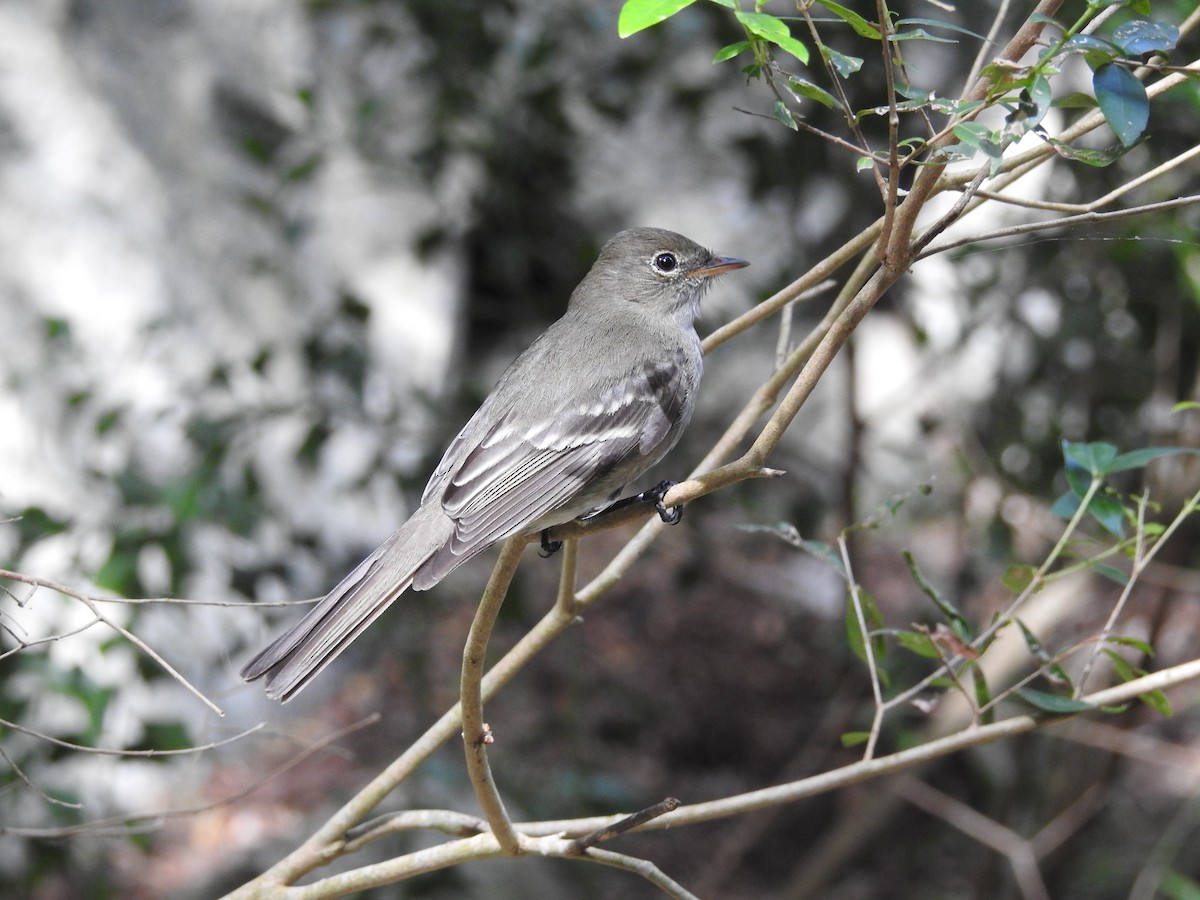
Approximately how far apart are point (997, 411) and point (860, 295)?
396cm

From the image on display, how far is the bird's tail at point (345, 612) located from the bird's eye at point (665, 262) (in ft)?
4.08

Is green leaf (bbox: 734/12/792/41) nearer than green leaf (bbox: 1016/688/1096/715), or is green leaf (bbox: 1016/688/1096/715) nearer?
green leaf (bbox: 734/12/792/41)

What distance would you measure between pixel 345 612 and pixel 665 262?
1702mm

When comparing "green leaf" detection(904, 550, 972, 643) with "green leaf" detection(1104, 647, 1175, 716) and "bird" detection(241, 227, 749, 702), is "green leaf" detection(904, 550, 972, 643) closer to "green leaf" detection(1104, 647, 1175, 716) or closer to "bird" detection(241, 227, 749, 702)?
"green leaf" detection(1104, 647, 1175, 716)

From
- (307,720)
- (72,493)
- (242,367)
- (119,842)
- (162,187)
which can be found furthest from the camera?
(307,720)

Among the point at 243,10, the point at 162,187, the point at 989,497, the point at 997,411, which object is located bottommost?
the point at 989,497

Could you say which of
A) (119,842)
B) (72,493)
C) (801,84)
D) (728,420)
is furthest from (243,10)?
(801,84)

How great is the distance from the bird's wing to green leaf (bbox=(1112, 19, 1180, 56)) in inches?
60.6

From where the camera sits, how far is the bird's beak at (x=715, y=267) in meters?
3.66

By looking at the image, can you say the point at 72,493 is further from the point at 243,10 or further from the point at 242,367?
the point at 243,10

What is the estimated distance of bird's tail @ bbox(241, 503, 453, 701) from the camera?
92.4 inches

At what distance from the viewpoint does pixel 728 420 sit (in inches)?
221

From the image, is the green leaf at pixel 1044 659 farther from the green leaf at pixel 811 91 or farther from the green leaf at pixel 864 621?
the green leaf at pixel 811 91

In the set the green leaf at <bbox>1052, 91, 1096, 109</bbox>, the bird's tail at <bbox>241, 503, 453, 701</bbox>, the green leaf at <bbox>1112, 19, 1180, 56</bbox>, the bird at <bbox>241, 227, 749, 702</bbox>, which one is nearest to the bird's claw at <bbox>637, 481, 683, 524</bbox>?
the bird at <bbox>241, 227, 749, 702</bbox>
